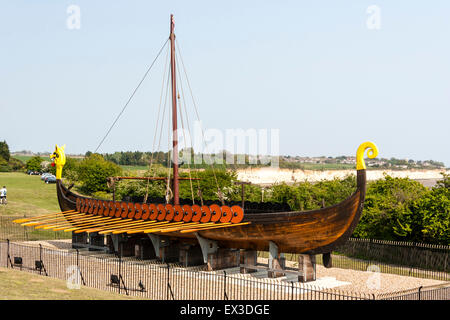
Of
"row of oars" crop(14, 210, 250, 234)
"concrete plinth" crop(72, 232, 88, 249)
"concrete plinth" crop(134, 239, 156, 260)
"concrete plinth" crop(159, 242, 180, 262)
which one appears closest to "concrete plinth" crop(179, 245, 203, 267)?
"concrete plinth" crop(159, 242, 180, 262)

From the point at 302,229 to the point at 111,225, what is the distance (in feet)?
26.4

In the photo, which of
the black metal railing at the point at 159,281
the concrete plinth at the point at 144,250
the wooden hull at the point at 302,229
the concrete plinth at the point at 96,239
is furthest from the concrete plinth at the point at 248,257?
the concrete plinth at the point at 96,239

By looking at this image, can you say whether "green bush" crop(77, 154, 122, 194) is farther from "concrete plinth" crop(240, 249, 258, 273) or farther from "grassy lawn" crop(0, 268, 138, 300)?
"grassy lawn" crop(0, 268, 138, 300)

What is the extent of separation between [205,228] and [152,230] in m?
1.96

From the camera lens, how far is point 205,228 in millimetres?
21281

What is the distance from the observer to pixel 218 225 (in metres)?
21.8

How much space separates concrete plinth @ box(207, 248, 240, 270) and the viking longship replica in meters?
0.04

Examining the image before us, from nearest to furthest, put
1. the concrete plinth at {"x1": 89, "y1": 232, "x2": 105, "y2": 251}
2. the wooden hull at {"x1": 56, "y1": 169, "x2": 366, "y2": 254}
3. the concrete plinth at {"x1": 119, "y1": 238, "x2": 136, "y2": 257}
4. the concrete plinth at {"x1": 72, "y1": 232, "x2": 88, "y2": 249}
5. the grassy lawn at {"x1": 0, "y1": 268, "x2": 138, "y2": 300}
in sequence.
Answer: the grassy lawn at {"x1": 0, "y1": 268, "x2": 138, "y2": 300}, the wooden hull at {"x1": 56, "y1": 169, "x2": 366, "y2": 254}, the concrete plinth at {"x1": 119, "y1": 238, "x2": 136, "y2": 257}, the concrete plinth at {"x1": 89, "y1": 232, "x2": 105, "y2": 251}, the concrete plinth at {"x1": 72, "y1": 232, "x2": 88, "y2": 249}

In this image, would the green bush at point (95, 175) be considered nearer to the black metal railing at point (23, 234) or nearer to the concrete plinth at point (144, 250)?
the black metal railing at point (23, 234)

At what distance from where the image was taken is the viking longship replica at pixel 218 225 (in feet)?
66.3

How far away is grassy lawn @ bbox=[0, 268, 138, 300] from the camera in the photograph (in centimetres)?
1541

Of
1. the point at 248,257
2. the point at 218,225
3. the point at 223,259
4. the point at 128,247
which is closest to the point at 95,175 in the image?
the point at 128,247
